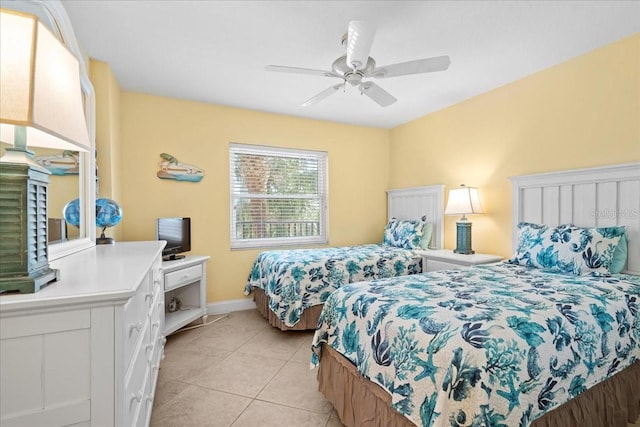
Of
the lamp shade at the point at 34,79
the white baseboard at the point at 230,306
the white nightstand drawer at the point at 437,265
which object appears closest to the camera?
the lamp shade at the point at 34,79

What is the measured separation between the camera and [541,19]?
1989 millimetres

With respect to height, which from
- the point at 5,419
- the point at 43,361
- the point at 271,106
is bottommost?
the point at 5,419

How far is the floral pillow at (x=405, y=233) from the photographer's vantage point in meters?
3.71

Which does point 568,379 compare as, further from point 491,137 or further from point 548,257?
point 491,137

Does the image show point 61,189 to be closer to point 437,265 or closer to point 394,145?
point 437,265

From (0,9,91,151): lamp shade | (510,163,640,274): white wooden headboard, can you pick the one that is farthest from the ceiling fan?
(510,163,640,274): white wooden headboard

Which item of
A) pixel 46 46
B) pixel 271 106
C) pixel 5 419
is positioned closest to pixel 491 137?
pixel 271 106

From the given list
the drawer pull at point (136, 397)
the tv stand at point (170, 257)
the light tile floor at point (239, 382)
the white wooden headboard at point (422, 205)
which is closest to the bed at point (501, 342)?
the light tile floor at point (239, 382)

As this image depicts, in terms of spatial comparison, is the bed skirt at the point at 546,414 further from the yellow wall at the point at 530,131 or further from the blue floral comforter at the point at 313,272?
the yellow wall at the point at 530,131

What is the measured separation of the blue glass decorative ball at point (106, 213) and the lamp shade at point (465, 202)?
10.1ft

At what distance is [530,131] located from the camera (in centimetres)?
282

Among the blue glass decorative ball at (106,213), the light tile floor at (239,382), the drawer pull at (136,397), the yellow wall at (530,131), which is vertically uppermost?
the yellow wall at (530,131)

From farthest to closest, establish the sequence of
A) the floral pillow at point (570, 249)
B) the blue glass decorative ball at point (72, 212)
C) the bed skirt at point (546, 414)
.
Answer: the floral pillow at point (570, 249)
the blue glass decorative ball at point (72, 212)
the bed skirt at point (546, 414)

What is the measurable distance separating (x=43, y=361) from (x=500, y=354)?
4.56 feet
